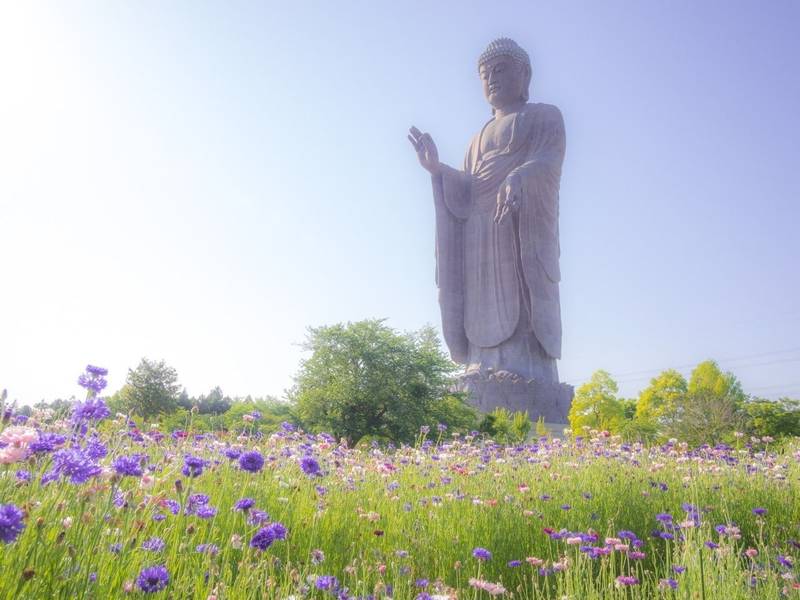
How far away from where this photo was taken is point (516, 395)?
19.5m

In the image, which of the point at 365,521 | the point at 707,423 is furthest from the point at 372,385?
the point at 365,521

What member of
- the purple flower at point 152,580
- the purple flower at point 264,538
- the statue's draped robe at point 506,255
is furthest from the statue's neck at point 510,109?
the purple flower at point 152,580

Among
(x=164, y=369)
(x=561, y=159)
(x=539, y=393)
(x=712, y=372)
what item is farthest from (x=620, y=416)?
(x=164, y=369)

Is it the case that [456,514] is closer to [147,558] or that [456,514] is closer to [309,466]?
[309,466]

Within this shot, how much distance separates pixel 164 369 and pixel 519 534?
2233 cm

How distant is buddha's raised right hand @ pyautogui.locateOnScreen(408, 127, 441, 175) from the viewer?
67.9ft

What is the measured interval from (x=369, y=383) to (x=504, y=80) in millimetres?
12673

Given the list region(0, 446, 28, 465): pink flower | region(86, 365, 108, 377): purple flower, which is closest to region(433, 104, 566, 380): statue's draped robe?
region(86, 365, 108, 377): purple flower

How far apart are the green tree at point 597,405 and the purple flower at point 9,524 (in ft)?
99.5

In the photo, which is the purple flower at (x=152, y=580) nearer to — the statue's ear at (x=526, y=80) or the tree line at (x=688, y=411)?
the tree line at (x=688, y=411)

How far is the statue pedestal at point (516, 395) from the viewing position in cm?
1939

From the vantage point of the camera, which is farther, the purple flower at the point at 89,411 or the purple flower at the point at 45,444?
the purple flower at the point at 89,411

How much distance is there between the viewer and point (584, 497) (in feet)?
16.9

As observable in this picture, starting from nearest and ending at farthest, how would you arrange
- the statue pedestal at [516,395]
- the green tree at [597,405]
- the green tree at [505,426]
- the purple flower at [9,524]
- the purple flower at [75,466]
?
the purple flower at [9,524] < the purple flower at [75,466] < the green tree at [505,426] < the statue pedestal at [516,395] < the green tree at [597,405]
